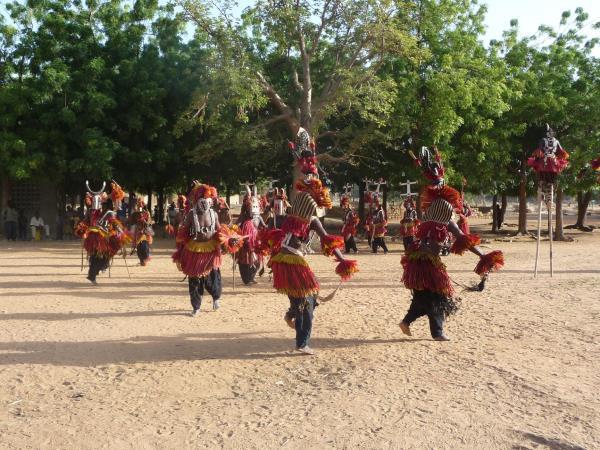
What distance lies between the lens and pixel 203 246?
8.68 m

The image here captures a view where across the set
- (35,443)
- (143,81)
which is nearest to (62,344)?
(35,443)

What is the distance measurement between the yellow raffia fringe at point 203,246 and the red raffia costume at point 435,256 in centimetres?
297

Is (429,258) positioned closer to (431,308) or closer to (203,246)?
(431,308)

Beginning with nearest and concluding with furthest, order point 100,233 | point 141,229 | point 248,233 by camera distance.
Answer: point 248,233 < point 100,233 < point 141,229

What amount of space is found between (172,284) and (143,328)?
3999mm

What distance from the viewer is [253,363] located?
6.29m

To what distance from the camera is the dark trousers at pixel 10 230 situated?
A: 955 inches

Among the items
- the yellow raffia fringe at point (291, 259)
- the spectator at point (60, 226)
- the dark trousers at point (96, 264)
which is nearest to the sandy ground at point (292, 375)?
the yellow raffia fringe at point (291, 259)

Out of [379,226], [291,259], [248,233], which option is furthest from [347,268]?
[379,226]

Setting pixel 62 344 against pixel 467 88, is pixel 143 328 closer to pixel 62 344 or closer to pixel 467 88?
pixel 62 344

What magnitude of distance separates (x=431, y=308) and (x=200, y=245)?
11.5 feet

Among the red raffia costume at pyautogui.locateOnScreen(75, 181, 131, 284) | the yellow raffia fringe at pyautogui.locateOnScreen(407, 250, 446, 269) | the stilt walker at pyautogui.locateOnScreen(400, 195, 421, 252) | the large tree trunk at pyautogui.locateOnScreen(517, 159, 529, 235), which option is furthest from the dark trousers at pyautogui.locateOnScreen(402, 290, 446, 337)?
the large tree trunk at pyautogui.locateOnScreen(517, 159, 529, 235)

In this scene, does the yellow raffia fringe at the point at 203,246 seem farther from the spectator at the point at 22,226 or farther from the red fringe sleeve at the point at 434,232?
the spectator at the point at 22,226

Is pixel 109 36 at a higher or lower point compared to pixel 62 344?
higher
